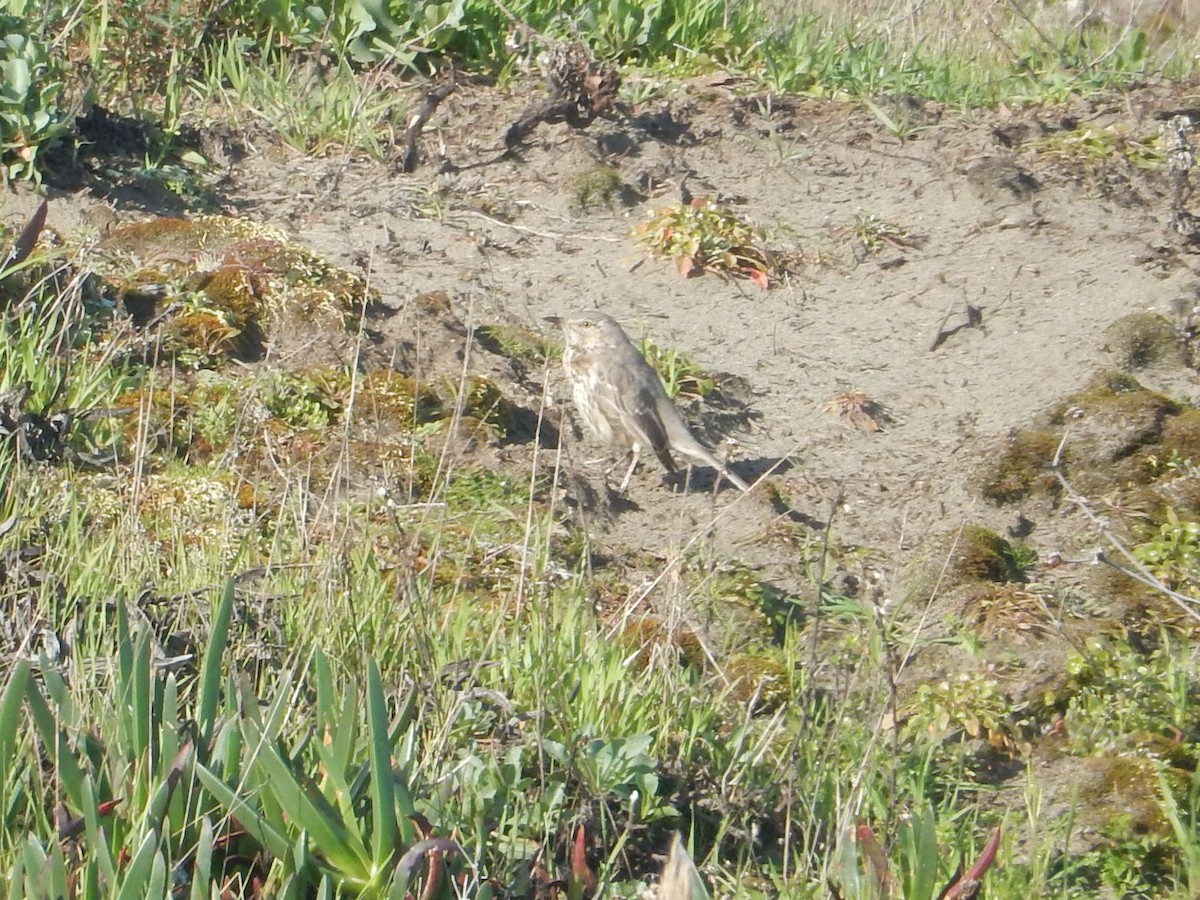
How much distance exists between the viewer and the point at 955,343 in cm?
803

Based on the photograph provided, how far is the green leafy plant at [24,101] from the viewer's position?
7520 millimetres

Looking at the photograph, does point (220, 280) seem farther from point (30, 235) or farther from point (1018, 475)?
point (1018, 475)

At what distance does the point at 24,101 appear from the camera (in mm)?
7590

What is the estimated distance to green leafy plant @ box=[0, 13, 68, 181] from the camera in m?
7.52

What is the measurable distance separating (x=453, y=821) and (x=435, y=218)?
222 inches

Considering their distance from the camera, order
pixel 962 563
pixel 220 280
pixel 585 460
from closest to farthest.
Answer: pixel 962 563, pixel 220 280, pixel 585 460

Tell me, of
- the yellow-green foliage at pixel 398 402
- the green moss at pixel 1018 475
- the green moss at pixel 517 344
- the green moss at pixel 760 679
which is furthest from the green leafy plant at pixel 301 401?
the green moss at pixel 1018 475

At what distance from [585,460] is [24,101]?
3.27 meters

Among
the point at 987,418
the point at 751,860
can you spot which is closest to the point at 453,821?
the point at 751,860

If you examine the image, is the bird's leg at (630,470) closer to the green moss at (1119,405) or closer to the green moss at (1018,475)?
the green moss at (1018,475)

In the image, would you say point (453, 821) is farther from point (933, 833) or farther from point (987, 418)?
point (987, 418)

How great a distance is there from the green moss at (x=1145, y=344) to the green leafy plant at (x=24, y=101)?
5322mm

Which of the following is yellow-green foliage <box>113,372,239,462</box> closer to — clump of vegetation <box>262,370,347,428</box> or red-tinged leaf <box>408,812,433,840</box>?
clump of vegetation <box>262,370,347,428</box>

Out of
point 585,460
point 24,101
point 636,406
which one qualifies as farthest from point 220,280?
point 636,406
